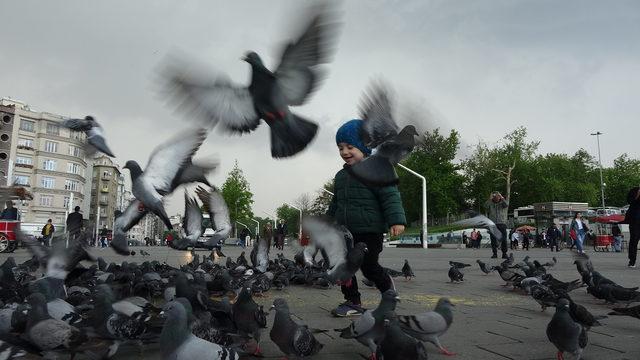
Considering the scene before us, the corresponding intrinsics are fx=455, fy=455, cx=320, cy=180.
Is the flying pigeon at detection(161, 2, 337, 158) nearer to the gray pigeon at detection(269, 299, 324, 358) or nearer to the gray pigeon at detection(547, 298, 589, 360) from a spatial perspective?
the gray pigeon at detection(269, 299, 324, 358)

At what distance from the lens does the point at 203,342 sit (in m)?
3.01

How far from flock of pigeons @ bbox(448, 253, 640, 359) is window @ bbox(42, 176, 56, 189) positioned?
87.4 metres

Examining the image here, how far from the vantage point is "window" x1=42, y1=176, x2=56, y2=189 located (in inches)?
3189

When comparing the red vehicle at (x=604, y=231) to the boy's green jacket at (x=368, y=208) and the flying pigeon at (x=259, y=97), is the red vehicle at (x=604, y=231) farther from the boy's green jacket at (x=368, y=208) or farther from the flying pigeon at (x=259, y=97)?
the flying pigeon at (x=259, y=97)

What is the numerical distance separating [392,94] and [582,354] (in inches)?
109

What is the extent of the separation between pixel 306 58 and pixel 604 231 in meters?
50.4

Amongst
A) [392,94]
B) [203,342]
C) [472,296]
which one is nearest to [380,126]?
[392,94]

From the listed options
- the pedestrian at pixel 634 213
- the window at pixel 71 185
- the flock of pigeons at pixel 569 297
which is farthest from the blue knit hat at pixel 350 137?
the window at pixel 71 185

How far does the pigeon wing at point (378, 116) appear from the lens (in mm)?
2729

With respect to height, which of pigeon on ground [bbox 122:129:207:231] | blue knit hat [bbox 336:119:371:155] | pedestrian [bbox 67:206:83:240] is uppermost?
blue knit hat [bbox 336:119:371:155]

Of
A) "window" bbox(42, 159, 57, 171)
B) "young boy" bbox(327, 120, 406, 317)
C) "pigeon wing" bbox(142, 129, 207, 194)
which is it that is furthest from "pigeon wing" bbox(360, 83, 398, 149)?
"window" bbox(42, 159, 57, 171)

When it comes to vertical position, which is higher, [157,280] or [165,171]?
[165,171]

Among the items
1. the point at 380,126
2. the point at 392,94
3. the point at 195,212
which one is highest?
the point at 392,94

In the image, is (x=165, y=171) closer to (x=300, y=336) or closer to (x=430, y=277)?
(x=300, y=336)
